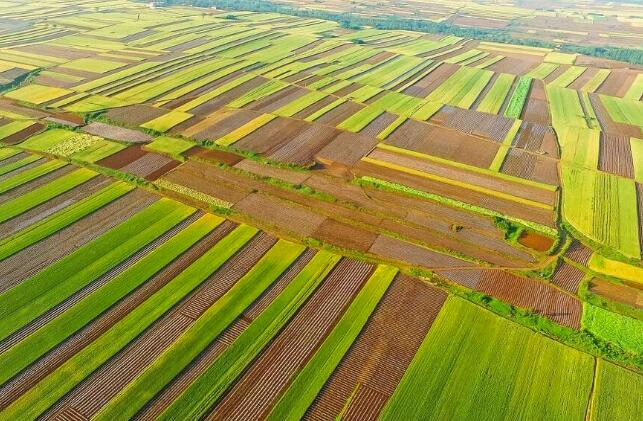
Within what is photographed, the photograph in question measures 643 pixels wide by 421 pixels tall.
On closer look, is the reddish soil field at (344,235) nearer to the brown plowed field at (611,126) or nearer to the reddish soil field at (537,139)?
the reddish soil field at (537,139)

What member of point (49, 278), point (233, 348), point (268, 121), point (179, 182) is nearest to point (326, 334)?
point (233, 348)

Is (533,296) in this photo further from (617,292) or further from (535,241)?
(535,241)

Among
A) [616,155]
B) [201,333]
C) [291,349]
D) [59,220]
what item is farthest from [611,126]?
[59,220]

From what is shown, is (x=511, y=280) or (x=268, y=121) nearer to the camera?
(x=511, y=280)

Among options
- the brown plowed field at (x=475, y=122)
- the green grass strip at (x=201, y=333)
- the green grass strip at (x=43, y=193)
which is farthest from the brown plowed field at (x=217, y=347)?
the brown plowed field at (x=475, y=122)

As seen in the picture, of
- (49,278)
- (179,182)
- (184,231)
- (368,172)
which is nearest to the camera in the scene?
(49,278)

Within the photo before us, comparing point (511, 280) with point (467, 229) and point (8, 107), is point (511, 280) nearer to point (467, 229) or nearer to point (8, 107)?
point (467, 229)

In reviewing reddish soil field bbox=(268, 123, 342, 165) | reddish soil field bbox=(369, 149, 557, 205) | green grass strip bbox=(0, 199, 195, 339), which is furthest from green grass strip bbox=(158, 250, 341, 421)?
reddish soil field bbox=(369, 149, 557, 205)
